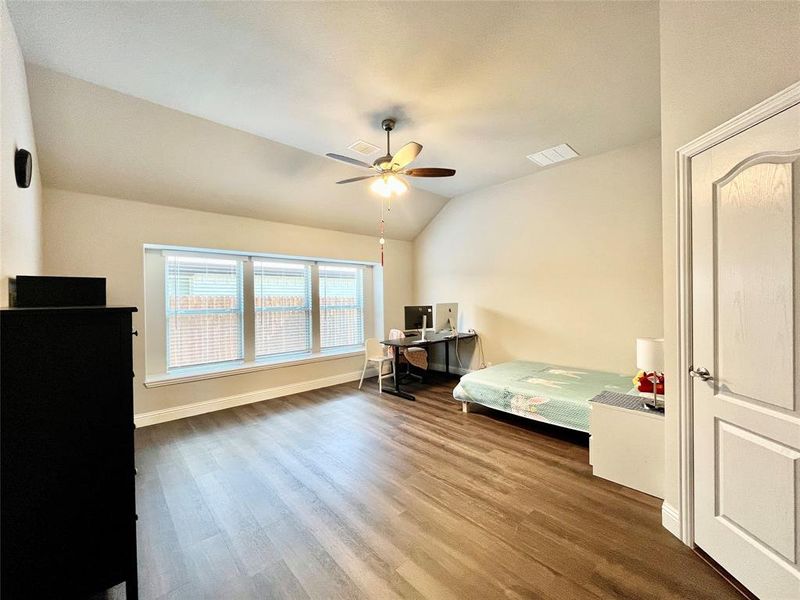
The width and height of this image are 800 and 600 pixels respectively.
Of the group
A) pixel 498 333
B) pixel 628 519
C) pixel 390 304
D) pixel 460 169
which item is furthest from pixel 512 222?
pixel 628 519

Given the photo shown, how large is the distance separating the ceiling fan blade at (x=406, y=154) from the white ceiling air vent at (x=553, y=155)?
6.47 ft

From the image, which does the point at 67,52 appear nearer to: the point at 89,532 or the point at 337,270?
the point at 89,532

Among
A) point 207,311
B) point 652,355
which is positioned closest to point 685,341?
point 652,355

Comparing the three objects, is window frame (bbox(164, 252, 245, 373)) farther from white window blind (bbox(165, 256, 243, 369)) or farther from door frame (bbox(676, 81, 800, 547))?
door frame (bbox(676, 81, 800, 547))

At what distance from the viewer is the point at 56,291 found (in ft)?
4.96

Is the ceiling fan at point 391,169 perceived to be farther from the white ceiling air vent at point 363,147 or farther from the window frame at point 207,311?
the window frame at point 207,311

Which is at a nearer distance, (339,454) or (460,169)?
(339,454)

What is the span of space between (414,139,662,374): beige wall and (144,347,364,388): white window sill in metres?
2.36

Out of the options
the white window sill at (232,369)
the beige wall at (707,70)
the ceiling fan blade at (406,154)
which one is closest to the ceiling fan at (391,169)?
the ceiling fan blade at (406,154)

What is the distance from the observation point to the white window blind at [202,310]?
3932 mm

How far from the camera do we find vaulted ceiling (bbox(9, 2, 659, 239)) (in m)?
1.82

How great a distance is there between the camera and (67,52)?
6.70 ft

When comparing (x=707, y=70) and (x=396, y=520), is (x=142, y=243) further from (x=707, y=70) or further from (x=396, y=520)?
(x=707, y=70)

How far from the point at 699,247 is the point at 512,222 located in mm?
3217
